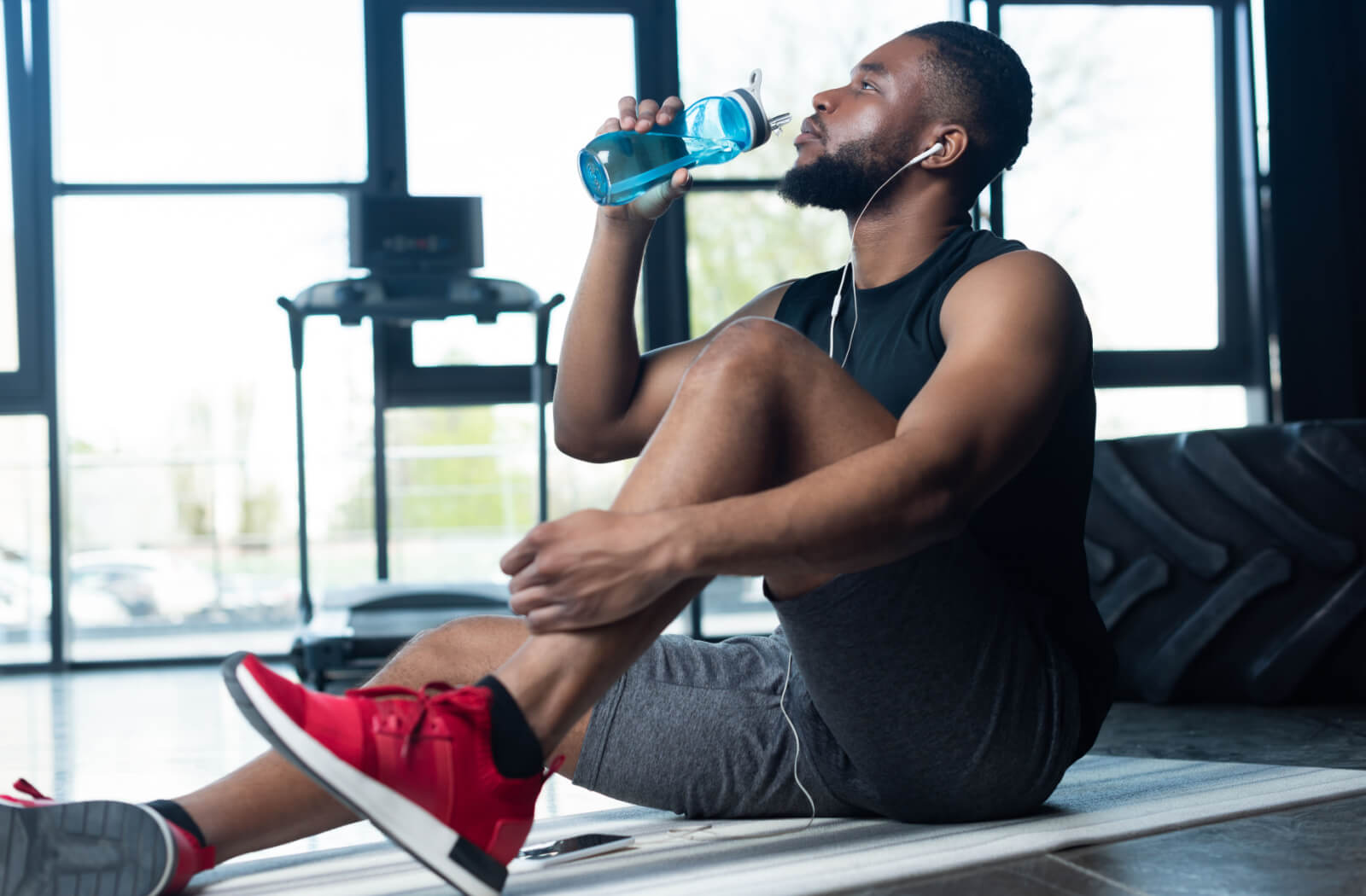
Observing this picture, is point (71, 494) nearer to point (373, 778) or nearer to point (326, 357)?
point (326, 357)

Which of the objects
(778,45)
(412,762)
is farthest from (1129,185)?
(412,762)

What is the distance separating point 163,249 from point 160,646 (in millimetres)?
1291

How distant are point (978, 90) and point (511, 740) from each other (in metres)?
0.97

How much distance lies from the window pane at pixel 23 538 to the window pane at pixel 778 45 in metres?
2.35

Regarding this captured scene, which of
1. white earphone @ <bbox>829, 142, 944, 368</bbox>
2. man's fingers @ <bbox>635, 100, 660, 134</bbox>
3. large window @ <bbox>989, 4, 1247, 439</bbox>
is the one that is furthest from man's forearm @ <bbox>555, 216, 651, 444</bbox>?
large window @ <bbox>989, 4, 1247, 439</bbox>

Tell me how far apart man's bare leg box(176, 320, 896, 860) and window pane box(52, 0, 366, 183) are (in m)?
3.28

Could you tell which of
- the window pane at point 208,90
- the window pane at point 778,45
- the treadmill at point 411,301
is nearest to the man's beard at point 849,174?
the treadmill at point 411,301

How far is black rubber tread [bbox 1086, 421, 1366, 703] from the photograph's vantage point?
2291mm

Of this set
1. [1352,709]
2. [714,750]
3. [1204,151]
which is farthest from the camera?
[1204,151]

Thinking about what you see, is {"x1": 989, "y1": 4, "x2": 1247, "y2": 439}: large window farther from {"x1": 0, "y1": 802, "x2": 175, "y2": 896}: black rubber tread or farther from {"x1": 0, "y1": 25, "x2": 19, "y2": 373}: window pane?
{"x1": 0, "y1": 802, "x2": 175, "y2": 896}: black rubber tread

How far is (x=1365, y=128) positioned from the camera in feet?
13.2

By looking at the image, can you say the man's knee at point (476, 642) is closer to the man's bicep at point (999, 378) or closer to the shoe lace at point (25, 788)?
the shoe lace at point (25, 788)

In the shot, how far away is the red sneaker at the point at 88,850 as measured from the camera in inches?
37.4

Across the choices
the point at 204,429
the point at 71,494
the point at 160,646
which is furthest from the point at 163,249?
the point at 160,646
